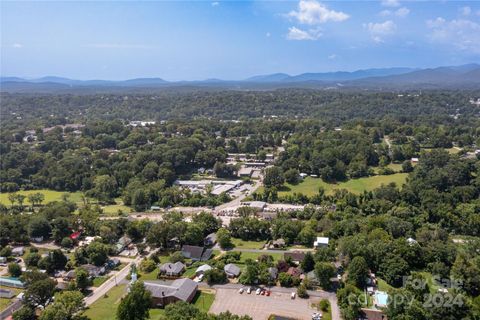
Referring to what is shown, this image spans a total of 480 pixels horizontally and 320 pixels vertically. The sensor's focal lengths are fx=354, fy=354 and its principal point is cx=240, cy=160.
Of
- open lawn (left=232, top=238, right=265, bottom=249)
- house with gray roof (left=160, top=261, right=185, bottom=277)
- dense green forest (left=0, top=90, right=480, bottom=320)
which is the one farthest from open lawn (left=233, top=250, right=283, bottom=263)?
house with gray roof (left=160, top=261, right=185, bottom=277)

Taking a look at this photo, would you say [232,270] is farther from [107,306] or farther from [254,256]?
[107,306]

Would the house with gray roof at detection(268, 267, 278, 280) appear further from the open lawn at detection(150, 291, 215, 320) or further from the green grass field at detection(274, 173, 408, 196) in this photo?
the green grass field at detection(274, 173, 408, 196)

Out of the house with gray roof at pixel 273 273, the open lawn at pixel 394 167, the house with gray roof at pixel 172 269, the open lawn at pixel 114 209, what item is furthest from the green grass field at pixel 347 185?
the house with gray roof at pixel 172 269

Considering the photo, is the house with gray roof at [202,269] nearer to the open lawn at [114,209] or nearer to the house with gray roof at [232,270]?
the house with gray roof at [232,270]

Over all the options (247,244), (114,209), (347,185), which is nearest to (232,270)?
(247,244)

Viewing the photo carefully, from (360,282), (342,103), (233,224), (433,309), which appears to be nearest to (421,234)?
(360,282)

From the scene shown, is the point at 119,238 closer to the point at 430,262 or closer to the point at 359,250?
the point at 359,250

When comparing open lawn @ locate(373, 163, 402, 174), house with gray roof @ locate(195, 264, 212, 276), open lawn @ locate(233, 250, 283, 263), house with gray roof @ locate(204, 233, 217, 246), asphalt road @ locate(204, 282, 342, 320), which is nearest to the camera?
asphalt road @ locate(204, 282, 342, 320)
